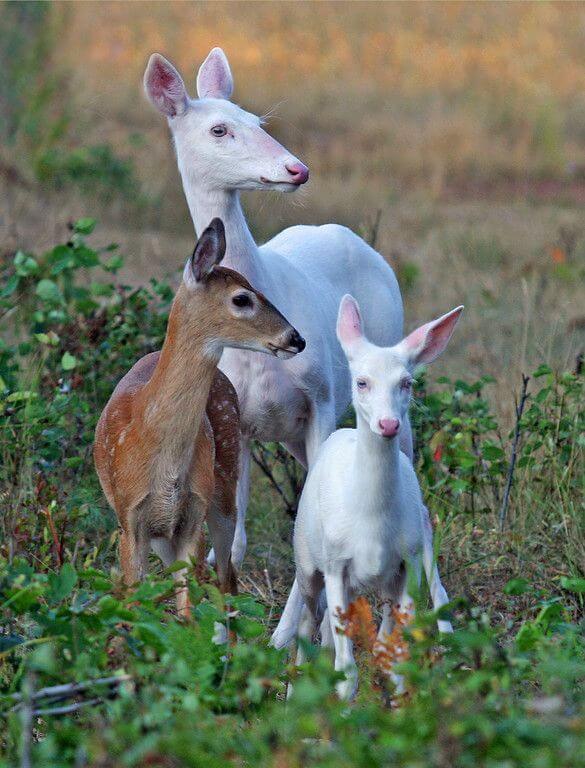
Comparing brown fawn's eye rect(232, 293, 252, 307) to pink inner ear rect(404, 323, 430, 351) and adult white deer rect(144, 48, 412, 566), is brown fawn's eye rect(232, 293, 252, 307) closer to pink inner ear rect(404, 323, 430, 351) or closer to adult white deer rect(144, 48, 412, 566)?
pink inner ear rect(404, 323, 430, 351)

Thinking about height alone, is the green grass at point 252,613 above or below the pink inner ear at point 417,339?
below

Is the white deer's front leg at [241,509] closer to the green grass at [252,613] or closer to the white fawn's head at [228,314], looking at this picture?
the green grass at [252,613]

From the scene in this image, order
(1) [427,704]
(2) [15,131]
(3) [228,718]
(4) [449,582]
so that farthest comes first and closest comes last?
(2) [15,131] → (4) [449,582] → (3) [228,718] → (1) [427,704]

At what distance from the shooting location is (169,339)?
15.2 ft

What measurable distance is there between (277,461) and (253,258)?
185 cm

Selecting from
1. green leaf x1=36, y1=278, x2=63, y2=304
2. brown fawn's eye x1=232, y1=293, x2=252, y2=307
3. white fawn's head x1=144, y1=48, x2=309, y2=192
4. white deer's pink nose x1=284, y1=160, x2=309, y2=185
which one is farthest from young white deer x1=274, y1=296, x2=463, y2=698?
green leaf x1=36, y1=278, x2=63, y2=304

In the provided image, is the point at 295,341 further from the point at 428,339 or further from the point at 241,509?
the point at 241,509

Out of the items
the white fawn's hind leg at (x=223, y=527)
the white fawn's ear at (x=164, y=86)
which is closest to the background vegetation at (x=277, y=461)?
the white fawn's hind leg at (x=223, y=527)

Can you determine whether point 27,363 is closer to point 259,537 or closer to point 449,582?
point 259,537

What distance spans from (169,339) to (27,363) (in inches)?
90.9

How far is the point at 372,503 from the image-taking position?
444 cm

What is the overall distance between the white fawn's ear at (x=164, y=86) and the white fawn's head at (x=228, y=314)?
39.1 inches

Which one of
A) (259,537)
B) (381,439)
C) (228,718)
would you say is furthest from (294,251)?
(228,718)

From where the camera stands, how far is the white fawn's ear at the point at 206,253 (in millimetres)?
4480
